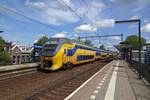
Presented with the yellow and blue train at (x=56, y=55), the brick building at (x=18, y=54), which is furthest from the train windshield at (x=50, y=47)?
the brick building at (x=18, y=54)

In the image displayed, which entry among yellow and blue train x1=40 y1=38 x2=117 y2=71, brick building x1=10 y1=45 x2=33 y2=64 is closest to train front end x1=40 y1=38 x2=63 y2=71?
yellow and blue train x1=40 y1=38 x2=117 y2=71

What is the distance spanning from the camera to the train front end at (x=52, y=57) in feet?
33.9

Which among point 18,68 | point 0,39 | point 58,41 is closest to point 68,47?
point 58,41

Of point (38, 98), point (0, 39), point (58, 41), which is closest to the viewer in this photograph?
point (38, 98)

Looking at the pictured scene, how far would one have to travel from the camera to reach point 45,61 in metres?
10.7

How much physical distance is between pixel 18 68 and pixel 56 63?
4.76 m

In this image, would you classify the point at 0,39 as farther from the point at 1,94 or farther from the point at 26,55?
the point at 1,94

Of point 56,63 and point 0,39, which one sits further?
point 0,39

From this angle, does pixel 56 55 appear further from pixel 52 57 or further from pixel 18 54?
pixel 18 54

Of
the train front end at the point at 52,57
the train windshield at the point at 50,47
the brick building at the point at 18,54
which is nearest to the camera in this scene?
the train front end at the point at 52,57

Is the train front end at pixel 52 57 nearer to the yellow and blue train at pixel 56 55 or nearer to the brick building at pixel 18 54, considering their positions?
the yellow and blue train at pixel 56 55

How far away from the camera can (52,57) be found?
33.6 feet

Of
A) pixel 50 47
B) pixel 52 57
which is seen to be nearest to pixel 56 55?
pixel 52 57

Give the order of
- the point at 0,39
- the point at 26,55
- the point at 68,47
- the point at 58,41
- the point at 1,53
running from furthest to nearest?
the point at 26,55
the point at 0,39
the point at 1,53
the point at 68,47
the point at 58,41
